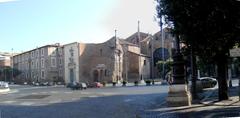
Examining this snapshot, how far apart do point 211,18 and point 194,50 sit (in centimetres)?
317

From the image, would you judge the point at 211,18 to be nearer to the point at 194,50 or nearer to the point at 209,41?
the point at 209,41

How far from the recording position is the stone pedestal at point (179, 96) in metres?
21.7

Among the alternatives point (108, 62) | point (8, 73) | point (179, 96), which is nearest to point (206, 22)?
point (179, 96)

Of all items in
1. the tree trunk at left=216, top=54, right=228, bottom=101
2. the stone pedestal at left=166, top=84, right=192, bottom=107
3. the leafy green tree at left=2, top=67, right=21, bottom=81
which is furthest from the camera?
the tree trunk at left=216, top=54, right=228, bottom=101

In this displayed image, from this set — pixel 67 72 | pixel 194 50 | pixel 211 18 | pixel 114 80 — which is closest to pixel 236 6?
pixel 211 18

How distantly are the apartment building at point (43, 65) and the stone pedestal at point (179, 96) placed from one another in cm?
542

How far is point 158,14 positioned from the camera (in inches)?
904

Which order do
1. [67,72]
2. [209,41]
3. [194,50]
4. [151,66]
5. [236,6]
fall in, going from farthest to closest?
1. [151,66]
2. [67,72]
3. [194,50]
4. [209,41]
5. [236,6]

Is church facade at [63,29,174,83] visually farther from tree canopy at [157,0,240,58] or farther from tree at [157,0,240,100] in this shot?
tree canopy at [157,0,240,58]

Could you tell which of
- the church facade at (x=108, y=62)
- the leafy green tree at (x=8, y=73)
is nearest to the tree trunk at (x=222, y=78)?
the church facade at (x=108, y=62)

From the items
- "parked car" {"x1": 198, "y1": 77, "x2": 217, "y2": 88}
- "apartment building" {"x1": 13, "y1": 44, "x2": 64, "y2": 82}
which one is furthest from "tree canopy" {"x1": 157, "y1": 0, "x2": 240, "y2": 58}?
"parked car" {"x1": 198, "y1": 77, "x2": 217, "y2": 88}

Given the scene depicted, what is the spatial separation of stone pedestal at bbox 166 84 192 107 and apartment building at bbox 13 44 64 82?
5.42m

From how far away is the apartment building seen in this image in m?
20.5

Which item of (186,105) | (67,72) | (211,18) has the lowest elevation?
(186,105)
